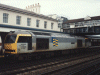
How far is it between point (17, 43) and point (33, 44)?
1.89m

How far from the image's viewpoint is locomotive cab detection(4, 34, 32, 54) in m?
11.4

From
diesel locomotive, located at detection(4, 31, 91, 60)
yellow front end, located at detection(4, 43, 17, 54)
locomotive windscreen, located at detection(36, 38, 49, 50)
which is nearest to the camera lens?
yellow front end, located at detection(4, 43, 17, 54)

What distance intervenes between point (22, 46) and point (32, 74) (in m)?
4.18

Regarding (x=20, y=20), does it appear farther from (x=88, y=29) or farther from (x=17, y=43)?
(x=88, y=29)

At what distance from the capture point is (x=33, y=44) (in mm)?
12641

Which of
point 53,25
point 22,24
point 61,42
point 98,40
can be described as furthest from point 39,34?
point 98,40

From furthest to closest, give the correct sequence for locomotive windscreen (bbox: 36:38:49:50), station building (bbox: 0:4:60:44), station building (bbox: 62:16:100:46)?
1. station building (bbox: 62:16:100:46)
2. station building (bbox: 0:4:60:44)
3. locomotive windscreen (bbox: 36:38:49:50)

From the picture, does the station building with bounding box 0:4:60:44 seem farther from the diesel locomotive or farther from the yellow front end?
the diesel locomotive

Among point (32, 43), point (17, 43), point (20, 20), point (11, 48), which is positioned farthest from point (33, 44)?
point (20, 20)

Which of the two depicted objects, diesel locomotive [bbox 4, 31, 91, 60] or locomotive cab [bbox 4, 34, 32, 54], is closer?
Result: locomotive cab [bbox 4, 34, 32, 54]

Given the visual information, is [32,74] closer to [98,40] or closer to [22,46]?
[22,46]

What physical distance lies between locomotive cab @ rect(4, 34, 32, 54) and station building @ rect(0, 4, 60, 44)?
10.00 ft

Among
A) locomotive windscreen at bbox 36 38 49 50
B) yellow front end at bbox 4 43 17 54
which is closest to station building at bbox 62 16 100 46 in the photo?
locomotive windscreen at bbox 36 38 49 50

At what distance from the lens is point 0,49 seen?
483 inches
